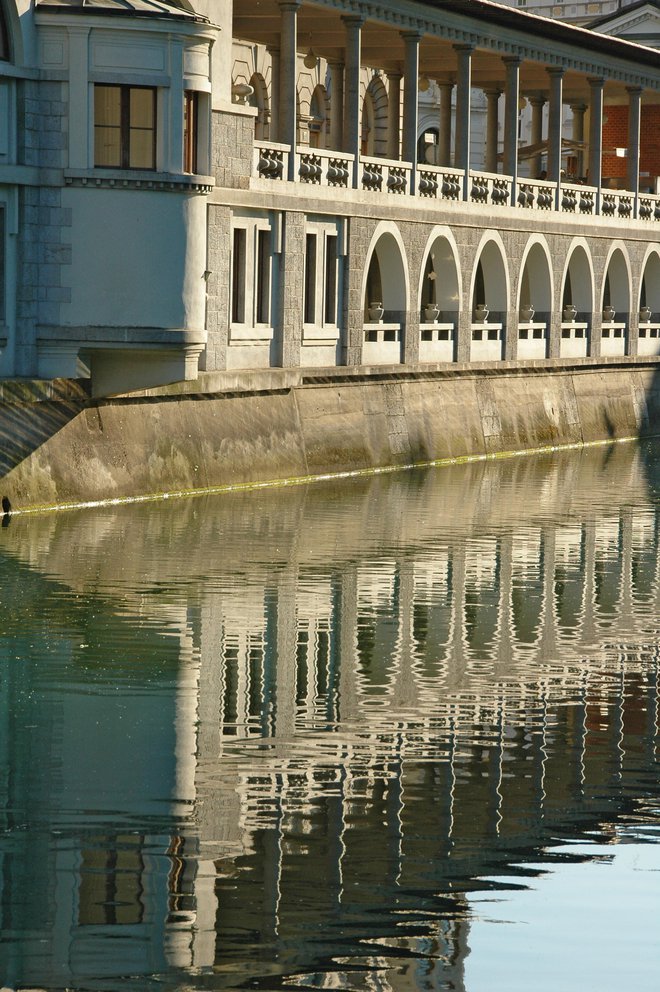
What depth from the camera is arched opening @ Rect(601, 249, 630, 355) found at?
46.6 meters

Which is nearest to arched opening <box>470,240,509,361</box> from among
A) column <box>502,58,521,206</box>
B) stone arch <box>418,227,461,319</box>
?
column <box>502,58,521,206</box>

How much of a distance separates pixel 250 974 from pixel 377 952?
2.05 feet

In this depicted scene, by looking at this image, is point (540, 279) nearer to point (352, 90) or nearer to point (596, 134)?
point (596, 134)

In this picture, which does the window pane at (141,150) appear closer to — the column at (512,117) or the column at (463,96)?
the column at (463,96)

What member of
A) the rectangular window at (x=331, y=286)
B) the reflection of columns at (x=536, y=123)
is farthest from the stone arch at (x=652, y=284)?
the rectangular window at (x=331, y=286)

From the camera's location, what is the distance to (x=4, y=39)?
25.2 m

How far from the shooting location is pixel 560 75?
142 feet

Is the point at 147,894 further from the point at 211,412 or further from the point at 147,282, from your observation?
the point at 211,412

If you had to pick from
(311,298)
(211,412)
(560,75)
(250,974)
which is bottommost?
(250,974)

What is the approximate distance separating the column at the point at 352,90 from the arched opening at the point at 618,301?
12896 mm

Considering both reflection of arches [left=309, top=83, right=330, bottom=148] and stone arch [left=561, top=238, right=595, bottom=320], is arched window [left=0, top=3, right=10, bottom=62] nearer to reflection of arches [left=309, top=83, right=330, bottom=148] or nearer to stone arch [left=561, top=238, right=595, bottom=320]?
reflection of arches [left=309, top=83, right=330, bottom=148]

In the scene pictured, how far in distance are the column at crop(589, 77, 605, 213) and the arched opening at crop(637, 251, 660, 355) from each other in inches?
163

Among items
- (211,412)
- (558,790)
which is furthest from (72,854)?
(211,412)

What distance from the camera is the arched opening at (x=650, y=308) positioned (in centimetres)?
4834
